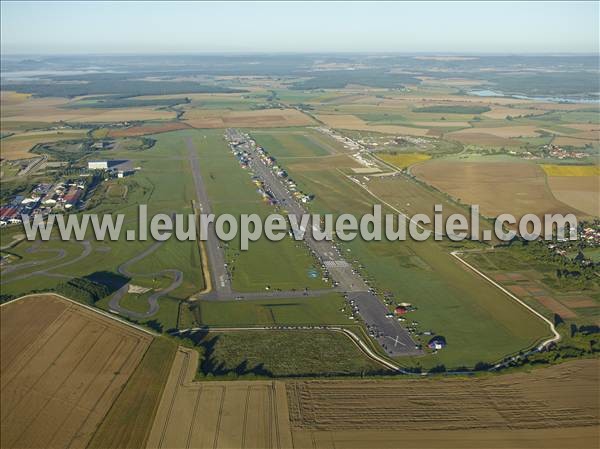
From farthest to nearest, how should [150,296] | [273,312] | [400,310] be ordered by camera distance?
[150,296], [273,312], [400,310]

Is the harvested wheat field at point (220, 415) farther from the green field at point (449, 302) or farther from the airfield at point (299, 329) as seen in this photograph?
the green field at point (449, 302)

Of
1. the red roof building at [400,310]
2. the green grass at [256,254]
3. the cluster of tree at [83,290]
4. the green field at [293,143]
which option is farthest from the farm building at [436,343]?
the green field at [293,143]

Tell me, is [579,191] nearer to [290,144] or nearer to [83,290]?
[290,144]

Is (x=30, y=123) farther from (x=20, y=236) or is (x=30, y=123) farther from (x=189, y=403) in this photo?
(x=189, y=403)

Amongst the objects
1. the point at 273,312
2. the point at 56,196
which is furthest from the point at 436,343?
the point at 56,196

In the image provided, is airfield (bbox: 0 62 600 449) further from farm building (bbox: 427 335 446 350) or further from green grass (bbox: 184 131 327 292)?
farm building (bbox: 427 335 446 350)
